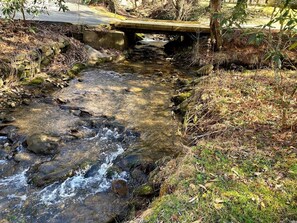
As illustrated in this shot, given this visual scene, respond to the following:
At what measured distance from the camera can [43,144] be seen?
15.4 ft

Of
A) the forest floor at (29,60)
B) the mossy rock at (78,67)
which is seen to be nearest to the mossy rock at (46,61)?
the forest floor at (29,60)

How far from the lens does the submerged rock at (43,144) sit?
4594 mm

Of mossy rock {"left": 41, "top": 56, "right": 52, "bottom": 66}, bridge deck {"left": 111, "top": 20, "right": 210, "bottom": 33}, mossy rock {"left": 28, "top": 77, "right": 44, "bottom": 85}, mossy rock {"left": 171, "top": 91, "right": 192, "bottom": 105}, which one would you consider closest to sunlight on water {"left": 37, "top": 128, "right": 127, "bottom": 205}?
mossy rock {"left": 171, "top": 91, "right": 192, "bottom": 105}

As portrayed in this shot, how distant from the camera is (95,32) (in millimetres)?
11102

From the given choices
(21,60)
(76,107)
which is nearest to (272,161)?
(76,107)

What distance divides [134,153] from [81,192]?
3.63 ft

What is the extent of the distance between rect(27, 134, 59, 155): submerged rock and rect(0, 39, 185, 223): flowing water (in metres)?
0.07

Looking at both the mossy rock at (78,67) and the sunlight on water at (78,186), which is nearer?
the sunlight on water at (78,186)

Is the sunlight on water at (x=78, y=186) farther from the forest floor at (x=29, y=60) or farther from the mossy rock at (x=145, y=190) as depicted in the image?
the forest floor at (x=29, y=60)

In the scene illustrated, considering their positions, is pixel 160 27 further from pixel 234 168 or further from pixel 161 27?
pixel 234 168

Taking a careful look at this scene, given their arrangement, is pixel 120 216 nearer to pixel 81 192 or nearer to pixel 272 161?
pixel 81 192

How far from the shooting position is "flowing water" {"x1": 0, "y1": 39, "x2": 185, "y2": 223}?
3527 millimetres

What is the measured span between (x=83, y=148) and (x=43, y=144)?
633 mm

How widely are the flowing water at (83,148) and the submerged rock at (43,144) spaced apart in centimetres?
7
